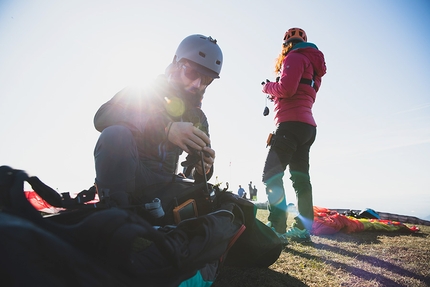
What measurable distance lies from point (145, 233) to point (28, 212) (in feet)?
1.21

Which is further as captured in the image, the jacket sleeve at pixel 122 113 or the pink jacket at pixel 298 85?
the pink jacket at pixel 298 85

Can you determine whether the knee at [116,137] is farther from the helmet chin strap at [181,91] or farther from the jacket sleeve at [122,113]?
the helmet chin strap at [181,91]

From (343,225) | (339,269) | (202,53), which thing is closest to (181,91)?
(202,53)

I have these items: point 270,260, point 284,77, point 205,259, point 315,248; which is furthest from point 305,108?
point 205,259

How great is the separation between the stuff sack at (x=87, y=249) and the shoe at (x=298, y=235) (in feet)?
8.60

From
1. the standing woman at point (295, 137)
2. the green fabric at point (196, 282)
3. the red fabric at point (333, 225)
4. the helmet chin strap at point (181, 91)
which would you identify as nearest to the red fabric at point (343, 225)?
the red fabric at point (333, 225)

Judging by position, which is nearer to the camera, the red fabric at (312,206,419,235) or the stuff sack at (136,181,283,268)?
the stuff sack at (136,181,283,268)

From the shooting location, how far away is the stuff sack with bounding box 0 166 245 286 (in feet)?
1.76

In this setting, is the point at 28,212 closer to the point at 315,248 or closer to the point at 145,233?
the point at 145,233

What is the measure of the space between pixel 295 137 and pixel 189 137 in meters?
2.18

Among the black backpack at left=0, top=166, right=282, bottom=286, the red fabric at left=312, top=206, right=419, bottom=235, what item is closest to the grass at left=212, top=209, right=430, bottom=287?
the black backpack at left=0, top=166, right=282, bottom=286

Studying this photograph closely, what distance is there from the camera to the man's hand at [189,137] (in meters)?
1.55

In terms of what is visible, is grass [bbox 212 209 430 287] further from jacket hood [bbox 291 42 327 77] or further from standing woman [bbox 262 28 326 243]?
jacket hood [bbox 291 42 327 77]

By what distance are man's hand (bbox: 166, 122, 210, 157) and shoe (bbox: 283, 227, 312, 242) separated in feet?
7.29
